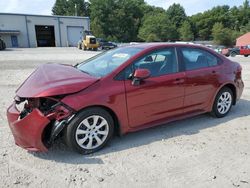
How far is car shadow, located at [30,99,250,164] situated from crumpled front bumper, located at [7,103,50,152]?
29 centimetres

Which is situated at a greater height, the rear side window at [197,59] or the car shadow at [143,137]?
the rear side window at [197,59]

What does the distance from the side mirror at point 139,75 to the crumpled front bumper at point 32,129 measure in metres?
1.39

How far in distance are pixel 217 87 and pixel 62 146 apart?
10.1 ft

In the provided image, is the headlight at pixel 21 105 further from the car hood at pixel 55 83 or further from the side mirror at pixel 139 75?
the side mirror at pixel 139 75

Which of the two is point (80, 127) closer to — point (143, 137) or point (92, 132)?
point (92, 132)

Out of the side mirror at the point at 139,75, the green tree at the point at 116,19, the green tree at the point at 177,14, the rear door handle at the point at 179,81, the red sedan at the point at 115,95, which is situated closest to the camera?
the red sedan at the point at 115,95

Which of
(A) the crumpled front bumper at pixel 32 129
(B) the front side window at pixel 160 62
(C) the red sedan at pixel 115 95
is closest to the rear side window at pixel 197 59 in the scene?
(C) the red sedan at pixel 115 95

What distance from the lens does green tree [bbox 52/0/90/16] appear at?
86.7m

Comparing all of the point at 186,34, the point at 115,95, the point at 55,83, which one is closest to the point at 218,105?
the point at 115,95

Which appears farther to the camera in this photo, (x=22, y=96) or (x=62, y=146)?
(x=62, y=146)

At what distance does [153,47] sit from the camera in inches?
169

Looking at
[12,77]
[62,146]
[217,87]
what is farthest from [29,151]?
[12,77]

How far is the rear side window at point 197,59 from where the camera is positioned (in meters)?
4.58

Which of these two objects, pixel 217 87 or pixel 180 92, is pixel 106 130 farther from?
pixel 217 87
